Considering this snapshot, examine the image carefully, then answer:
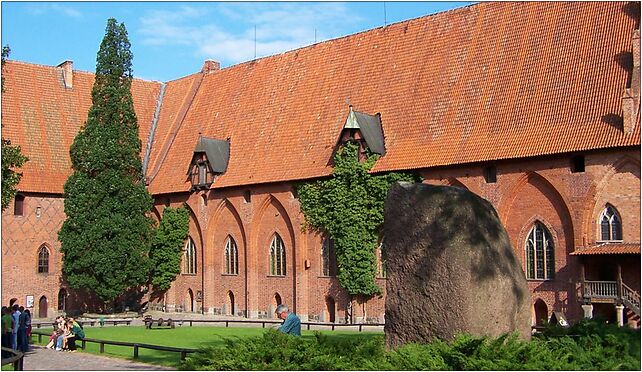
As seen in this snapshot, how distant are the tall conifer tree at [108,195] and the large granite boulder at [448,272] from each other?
28300 mm

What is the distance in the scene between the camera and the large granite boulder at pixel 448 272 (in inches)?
508

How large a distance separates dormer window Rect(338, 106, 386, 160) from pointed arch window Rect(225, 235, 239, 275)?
30.6ft

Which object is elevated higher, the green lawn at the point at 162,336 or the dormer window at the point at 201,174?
the dormer window at the point at 201,174

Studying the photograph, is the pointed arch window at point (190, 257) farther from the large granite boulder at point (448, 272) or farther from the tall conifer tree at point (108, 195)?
the large granite boulder at point (448, 272)

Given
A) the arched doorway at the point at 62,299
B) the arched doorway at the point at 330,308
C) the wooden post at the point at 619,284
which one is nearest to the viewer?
the wooden post at the point at 619,284

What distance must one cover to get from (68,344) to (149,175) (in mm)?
22907

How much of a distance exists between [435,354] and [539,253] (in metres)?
18.4

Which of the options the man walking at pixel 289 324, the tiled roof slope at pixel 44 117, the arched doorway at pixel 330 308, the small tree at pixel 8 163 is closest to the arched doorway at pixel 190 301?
the tiled roof slope at pixel 44 117

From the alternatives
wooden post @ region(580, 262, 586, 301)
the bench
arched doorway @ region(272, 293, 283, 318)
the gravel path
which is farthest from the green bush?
arched doorway @ region(272, 293, 283, 318)

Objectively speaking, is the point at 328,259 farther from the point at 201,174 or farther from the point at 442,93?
the point at 201,174

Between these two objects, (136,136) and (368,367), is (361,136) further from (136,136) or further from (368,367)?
(368,367)

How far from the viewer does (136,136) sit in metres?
41.3

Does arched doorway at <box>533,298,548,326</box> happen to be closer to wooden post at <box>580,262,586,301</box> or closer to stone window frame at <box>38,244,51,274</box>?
wooden post at <box>580,262,586,301</box>

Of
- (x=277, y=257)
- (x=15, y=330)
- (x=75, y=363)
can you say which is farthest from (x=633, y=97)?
(x=15, y=330)
